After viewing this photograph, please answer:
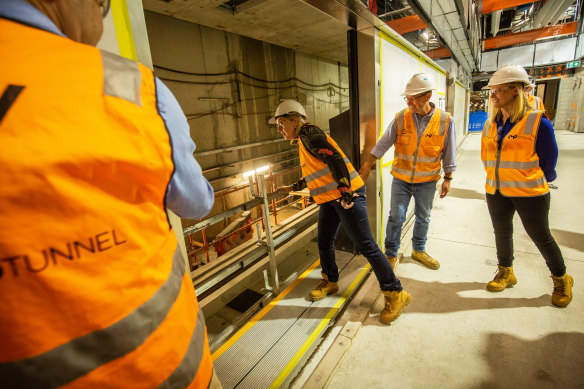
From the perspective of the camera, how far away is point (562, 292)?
2.40 meters

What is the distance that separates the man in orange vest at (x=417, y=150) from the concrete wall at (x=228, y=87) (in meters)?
5.19

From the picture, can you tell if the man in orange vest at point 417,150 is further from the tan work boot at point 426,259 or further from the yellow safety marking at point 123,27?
the yellow safety marking at point 123,27

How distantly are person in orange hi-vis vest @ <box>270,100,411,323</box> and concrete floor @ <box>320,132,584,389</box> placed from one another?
0.27 m

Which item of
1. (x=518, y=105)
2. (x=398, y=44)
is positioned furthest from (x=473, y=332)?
(x=398, y=44)

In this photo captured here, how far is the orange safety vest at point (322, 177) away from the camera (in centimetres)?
221

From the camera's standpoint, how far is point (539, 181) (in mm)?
2178

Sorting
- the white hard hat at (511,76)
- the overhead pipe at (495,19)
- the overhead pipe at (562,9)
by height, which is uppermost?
the overhead pipe at (495,19)

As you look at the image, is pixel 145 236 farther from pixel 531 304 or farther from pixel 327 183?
pixel 531 304

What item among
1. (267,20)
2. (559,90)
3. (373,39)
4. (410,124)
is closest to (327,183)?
(410,124)

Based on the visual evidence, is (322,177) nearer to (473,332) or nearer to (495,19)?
(473,332)

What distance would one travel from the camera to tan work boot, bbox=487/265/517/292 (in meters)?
2.64

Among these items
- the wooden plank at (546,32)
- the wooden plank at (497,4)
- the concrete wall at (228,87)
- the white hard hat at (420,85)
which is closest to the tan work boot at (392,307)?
the white hard hat at (420,85)

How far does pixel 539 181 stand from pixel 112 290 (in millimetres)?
2932

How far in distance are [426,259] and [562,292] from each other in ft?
3.79
